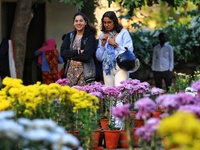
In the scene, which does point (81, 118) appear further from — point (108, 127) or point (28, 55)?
point (28, 55)

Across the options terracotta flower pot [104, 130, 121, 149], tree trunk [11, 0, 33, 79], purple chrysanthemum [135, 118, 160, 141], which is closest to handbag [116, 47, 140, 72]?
terracotta flower pot [104, 130, 121, 149]

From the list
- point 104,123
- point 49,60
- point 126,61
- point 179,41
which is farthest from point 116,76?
point 179,41

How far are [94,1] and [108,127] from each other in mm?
8886

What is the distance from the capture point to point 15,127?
3.98 m

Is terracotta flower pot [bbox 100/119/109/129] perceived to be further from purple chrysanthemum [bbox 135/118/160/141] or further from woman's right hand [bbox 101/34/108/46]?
purple chrysanthemum [bbox 135/118/160/141]

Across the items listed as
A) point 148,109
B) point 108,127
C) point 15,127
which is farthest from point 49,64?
point 15,127

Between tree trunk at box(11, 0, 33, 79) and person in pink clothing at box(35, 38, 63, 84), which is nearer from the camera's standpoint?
tree trunk at box(11, 0, 33, 79)

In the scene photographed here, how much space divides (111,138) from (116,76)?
1545 mm

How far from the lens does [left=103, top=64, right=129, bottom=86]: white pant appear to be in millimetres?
10500

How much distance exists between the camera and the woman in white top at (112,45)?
10320mm

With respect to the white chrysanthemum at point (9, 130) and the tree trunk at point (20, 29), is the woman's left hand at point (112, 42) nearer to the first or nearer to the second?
the tree trunk at point (20, 29)

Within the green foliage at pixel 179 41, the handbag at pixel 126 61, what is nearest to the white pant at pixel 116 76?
the handbag at pixel 126 61

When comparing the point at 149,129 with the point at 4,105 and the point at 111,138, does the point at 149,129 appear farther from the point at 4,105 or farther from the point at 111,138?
the point at 111,138

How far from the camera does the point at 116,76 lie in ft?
34.6
